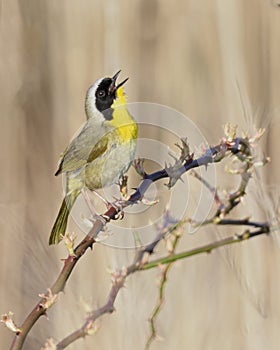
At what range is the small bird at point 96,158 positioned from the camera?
1.38 metres

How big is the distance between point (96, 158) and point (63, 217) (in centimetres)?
15

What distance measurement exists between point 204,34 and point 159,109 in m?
0.38

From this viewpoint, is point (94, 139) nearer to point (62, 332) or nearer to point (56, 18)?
point (62, 332)

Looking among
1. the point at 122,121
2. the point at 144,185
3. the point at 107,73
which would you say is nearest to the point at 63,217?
the point at 122,121

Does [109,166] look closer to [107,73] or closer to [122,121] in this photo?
[122,121]

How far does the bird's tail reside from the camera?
4.48ft

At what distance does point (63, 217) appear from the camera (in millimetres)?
1369

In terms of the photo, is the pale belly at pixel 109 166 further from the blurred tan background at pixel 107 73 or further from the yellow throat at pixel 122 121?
the blurred tan background at pixel 107 73

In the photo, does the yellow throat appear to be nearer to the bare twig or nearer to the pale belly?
the pale belly

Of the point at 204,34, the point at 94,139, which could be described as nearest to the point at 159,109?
the point at 204,34

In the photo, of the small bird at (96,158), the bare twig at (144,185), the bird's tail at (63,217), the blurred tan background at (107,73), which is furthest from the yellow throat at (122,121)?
the blurred tan background at (107,73)

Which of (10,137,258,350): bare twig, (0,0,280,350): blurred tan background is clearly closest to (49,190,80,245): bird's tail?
(10,137,258,350): bare twig

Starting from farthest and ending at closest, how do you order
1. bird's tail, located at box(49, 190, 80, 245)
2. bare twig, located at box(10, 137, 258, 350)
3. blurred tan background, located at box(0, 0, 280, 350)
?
blurred tan background, located at box(0, 0, 280, 350) → bird's tail, located at box(49, 190, 80, 245) → bare twig, located at box(10, 137, 258, 350)

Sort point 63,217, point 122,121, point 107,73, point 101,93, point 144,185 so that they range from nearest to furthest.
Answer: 1. point 144,185
2. point 63,217
3. point 122,121
4. point 101,93
5. point 107,73
